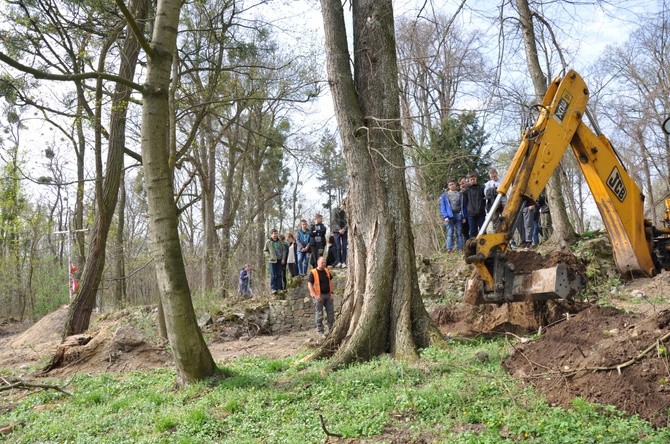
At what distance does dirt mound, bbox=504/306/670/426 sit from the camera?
4.24m

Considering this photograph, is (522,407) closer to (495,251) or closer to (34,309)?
(495,251)

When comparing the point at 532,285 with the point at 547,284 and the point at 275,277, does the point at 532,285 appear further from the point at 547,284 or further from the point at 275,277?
the point at 275,277

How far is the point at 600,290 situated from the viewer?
31.2 feet

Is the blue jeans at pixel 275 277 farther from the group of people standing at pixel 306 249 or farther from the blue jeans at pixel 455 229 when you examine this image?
the blue jeans at pixel 455 229

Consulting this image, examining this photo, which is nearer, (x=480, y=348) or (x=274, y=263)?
(x=480, y=348)

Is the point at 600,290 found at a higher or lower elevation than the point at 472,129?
lower

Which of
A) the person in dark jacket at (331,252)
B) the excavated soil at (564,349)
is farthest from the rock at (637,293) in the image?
the person in dark jacket at (331,252)

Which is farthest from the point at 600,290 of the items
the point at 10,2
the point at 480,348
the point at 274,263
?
the point at 10,2

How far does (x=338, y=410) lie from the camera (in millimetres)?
5133

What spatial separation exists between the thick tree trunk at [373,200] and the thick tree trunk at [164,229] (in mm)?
1828

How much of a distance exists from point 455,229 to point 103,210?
8.34 meters

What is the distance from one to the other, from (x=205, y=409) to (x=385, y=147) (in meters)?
4.11

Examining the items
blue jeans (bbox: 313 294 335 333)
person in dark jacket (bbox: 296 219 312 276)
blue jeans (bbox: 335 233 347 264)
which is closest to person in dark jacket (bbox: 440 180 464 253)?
blue jeans (bbox: 335 233 347 264)

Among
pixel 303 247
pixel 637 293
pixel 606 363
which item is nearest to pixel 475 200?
pixel 637 293
